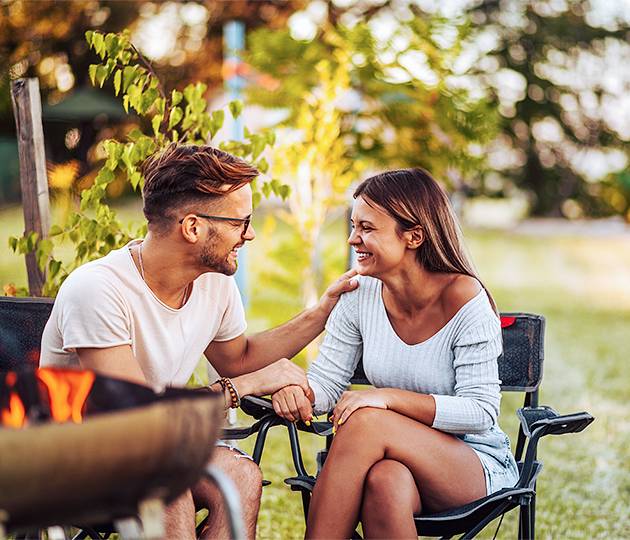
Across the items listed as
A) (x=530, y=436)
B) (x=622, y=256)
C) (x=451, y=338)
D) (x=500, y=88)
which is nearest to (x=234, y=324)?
(x=451, y=338)

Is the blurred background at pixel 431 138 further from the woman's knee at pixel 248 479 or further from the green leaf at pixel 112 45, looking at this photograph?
the woman's knee at pixel 248 479

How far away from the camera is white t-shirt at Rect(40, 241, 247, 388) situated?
2.34 meters

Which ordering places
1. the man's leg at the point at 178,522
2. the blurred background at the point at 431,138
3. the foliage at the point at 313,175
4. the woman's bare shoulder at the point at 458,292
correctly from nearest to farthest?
the man's leg at the point at 178,522
the woman's bare shoulder at the point at 458,292
the blurred background at the point at 431,138
the foliage at the point at 313,175

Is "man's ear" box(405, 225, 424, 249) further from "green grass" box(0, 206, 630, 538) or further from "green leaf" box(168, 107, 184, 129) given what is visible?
"green grass" box(0, 206, 630, 538)

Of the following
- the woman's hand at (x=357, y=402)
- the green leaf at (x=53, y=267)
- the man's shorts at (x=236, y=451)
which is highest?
the green leaf at (x=53, y=267)

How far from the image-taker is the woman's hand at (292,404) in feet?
8.65


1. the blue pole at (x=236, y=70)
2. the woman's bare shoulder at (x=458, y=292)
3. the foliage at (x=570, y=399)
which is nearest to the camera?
the woman's bare shoulder at (x=458, y=292)

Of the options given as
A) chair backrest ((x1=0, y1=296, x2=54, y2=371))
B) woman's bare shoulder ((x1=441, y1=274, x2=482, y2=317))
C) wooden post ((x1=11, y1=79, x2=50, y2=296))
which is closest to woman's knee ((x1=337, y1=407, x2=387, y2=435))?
woman's bare shoulder ((x1=441, y1=274, x2=482, y2=317))

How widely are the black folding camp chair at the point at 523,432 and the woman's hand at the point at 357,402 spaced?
210mm

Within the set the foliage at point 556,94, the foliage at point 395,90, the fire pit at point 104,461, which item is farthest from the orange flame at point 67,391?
the foliage at point 556,94

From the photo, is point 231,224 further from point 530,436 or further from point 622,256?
point 622,256

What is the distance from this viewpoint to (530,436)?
8.14 ft

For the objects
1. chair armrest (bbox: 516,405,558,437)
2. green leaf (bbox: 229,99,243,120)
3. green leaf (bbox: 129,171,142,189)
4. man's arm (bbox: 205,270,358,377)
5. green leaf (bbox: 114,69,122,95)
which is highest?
green leaf (bbox: 114,69,122,95)

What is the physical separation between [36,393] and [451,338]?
111 cm
